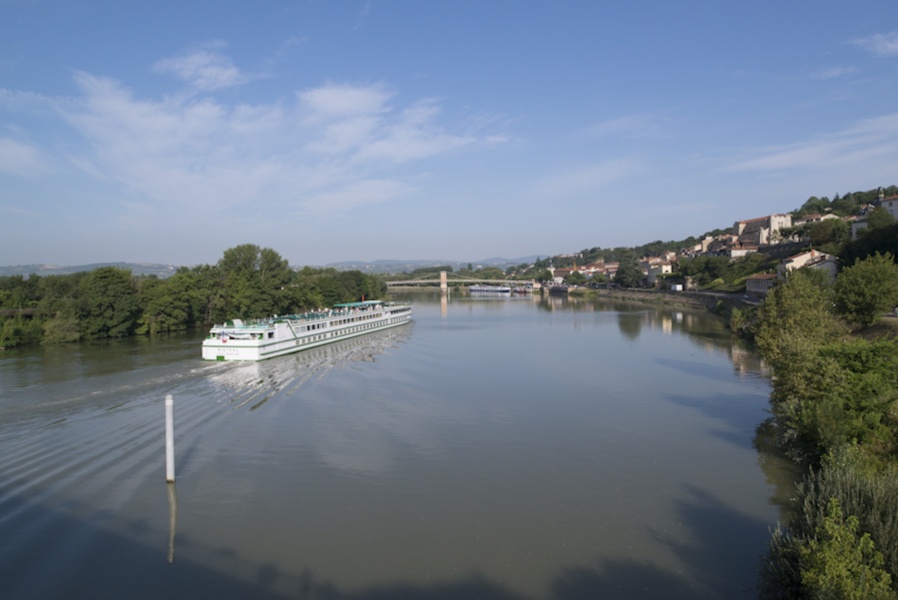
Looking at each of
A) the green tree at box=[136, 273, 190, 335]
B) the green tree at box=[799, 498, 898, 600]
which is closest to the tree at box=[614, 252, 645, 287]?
the green tree at box=[136, 273, 190, 335]

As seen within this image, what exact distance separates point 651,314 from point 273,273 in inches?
902

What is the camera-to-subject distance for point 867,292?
15484mm

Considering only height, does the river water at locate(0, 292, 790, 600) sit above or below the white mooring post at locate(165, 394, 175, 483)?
below

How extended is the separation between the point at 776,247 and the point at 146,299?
4168 centimetres

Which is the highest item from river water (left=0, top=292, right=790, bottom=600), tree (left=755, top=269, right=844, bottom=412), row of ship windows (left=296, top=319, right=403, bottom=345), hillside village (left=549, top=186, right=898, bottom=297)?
hillside village (left=549, top=186, right=898, bottom=297)

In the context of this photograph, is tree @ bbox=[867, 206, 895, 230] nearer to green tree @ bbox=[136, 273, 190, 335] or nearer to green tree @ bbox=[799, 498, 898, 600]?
green tree @ bbox=[799, 498, 898, 600]

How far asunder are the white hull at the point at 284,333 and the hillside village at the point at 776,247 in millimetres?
16758

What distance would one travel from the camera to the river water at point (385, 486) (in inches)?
221

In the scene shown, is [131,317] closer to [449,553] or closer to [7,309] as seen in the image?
[7,309]

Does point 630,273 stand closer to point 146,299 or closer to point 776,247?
point 776,247

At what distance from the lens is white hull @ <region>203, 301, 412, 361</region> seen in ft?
59.2

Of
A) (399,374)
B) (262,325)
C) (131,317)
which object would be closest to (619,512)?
(399,374)

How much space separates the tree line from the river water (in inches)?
379

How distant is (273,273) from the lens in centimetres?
3359
